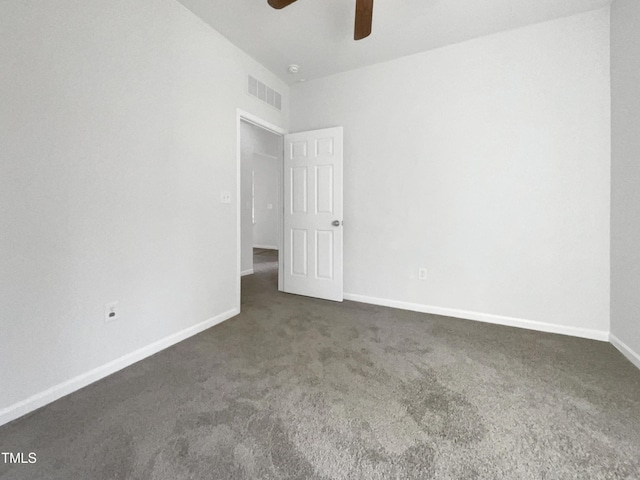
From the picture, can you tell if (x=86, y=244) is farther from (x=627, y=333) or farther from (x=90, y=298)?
(x=627, y=333)

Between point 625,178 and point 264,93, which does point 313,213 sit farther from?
point 625,178

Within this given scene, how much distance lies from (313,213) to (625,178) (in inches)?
105

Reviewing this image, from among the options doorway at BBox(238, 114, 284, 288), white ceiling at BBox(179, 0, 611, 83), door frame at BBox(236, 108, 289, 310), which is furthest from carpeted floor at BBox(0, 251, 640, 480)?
white ceiling at BBox(179, 0, 611, 83)

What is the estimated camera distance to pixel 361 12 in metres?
1.81

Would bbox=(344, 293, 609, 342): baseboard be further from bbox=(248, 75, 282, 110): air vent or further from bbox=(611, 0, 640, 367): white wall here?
bbox=(248, 75, 282, 110): air vent

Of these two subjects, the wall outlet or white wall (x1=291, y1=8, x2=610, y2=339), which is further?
white wall (x1=291, y1=8, x2=610, y2=339)

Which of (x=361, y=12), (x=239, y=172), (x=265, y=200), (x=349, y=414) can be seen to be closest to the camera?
(x=349, y=414)

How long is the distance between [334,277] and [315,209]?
2.77 ft

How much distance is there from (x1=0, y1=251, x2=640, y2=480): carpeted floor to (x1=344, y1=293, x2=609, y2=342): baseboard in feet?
0.42

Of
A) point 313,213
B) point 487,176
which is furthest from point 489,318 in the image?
point 313,213

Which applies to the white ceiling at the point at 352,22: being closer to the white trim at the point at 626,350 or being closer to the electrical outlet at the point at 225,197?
the electrical outlet at the point at 225,197

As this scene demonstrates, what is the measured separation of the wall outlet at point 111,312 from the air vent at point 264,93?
7.70 ft

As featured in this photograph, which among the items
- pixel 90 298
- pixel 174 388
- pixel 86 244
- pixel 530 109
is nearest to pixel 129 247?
pixel 86 244

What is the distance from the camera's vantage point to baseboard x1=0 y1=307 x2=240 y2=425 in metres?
1.41
